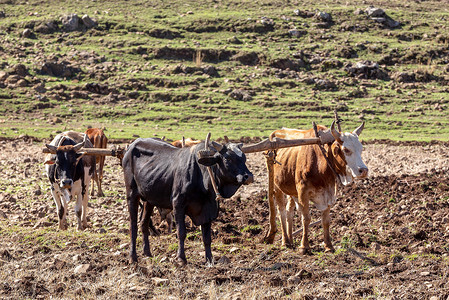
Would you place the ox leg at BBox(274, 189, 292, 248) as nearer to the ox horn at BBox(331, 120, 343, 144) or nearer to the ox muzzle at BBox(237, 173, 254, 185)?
the ox horn at BBox(331, 120, 343, 144)

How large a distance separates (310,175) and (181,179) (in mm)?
2351

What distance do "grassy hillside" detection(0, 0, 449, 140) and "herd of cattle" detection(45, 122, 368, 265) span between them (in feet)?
51.6

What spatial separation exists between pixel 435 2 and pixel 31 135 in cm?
4093

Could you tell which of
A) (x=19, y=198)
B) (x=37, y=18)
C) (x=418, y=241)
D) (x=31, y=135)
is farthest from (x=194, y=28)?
(x=418, y=241)

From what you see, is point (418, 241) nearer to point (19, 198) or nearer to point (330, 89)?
point (19, 198)

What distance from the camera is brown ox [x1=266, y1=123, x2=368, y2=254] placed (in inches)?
354

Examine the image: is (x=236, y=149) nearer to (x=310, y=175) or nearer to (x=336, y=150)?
(x=336, y=150)

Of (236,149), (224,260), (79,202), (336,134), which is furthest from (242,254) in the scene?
(79,202)

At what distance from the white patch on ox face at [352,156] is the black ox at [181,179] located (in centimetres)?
182

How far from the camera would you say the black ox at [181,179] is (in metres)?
7.86

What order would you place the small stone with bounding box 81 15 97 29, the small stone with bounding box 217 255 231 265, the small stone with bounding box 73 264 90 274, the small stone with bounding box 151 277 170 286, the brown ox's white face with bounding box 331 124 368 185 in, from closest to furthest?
the small stone with bounding box 151 277 170 286
the small stone with bounding box 73 264 90 274
the small stone with bounding box 217 255 231 265
the brown ox's white face with bounding box 331 124 368 185
the small stone with bounding box 81 15 97 29

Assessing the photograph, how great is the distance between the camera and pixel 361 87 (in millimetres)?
35406

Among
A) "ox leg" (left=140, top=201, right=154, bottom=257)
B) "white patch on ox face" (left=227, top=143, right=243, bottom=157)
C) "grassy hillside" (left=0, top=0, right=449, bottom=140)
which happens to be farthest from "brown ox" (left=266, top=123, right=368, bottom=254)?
"grassy hillside" (left=0, top=0, right=449, bottom=140)

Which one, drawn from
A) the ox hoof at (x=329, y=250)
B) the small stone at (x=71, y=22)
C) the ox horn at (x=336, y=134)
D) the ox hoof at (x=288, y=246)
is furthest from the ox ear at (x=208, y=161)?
the small stone at (x=71, y=22)
